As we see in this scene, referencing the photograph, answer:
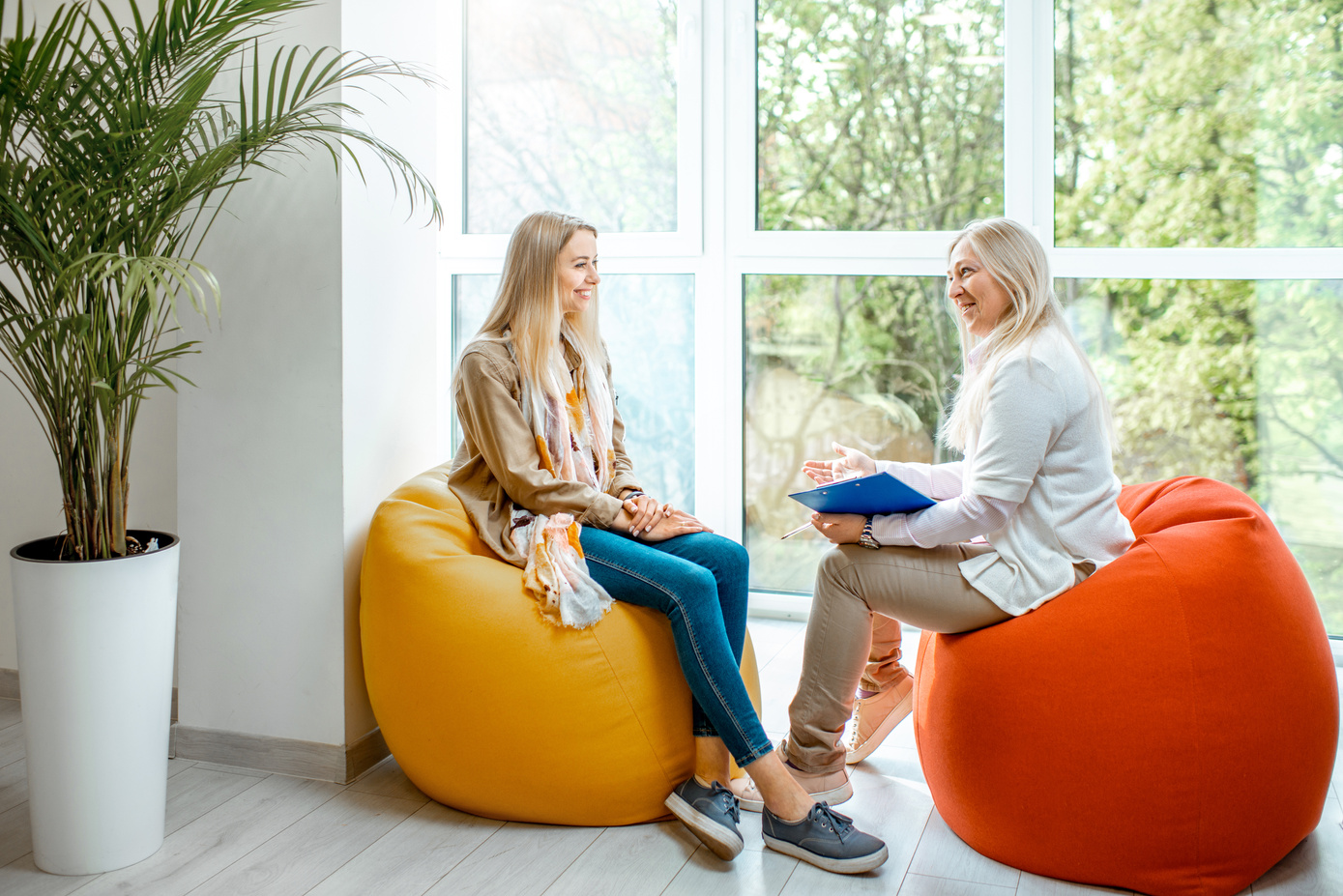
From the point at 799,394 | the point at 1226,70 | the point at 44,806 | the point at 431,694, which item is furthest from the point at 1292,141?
the point at 44,806

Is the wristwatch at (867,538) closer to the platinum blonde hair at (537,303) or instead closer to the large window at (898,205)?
the platinum blonde hair at (537,303)

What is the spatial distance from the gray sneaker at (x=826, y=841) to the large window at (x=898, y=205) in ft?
5.27

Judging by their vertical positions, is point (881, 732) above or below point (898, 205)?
below

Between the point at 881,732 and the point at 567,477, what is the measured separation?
0.97m

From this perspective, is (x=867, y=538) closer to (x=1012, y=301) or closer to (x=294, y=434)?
Result: (x=1012, y=301)

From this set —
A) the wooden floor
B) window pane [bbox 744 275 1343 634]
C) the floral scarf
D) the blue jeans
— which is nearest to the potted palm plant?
the wooden floor

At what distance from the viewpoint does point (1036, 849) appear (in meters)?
1.68

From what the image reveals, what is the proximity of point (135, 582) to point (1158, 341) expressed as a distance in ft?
9.34

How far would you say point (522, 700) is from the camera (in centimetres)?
183

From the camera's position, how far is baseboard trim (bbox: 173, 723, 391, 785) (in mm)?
2152

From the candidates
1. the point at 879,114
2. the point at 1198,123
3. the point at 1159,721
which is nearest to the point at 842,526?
the point at 1159,721

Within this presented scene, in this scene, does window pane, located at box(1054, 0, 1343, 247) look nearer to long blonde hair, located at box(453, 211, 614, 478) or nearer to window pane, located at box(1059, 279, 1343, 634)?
window pane, located at box(1059, 279, 1343, 634)

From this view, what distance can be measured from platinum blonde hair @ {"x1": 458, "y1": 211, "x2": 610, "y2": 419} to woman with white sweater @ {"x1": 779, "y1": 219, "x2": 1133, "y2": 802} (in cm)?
68

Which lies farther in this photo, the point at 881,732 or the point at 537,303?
the point at 881,732
